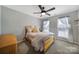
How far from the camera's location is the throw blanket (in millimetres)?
1915

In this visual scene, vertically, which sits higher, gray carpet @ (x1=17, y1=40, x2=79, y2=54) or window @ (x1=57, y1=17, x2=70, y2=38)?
window @ (x1=57, y1=17, x2=70, y2=38)

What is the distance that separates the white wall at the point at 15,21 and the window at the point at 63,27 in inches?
16.0

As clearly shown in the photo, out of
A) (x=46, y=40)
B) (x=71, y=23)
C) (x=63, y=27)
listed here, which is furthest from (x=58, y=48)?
(x=71, y=23)

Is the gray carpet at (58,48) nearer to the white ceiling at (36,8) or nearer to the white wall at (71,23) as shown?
the white wall at (71,23)

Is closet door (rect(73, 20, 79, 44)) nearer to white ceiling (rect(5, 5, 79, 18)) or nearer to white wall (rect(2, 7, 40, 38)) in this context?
white ceiling (rect(5, 5, 79, 18))

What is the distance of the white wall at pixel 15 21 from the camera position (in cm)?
184

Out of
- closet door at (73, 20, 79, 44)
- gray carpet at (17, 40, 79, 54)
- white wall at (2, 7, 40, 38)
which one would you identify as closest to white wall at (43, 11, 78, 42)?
closet door at (73, 20, 79, 44)

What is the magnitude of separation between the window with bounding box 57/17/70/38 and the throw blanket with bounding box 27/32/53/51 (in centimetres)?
28

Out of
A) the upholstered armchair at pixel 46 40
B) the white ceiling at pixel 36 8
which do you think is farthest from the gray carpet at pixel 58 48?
the white ceiling at pixel 36 8

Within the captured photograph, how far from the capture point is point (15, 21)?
6.21ft

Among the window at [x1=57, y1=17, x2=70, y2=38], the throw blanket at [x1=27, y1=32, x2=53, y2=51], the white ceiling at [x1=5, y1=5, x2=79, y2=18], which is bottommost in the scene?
the throw blanket at [x1=27, y1=32, x2=53, y2=51]
